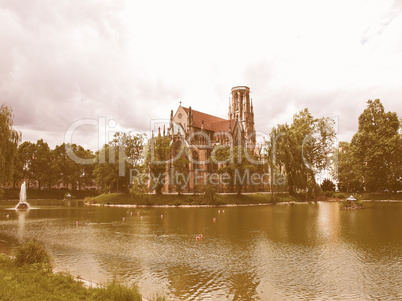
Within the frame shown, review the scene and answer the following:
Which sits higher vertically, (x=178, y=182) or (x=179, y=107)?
(x=179, y=107)

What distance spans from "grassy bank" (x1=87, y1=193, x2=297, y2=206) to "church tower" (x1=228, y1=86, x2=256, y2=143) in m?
36.7

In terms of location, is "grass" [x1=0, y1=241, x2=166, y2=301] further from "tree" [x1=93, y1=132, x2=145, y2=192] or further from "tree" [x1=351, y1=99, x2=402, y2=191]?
"tree" [x1=351, y1=99, x2=402, y2=191]

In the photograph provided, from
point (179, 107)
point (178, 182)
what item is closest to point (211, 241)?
point (178, 182)

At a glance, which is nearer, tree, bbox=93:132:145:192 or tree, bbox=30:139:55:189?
tree, bbox=93:132:145:192

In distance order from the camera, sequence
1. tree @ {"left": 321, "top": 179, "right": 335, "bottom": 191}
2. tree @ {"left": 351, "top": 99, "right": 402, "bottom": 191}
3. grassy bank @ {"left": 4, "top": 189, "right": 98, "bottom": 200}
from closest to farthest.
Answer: tree @ {"left": 351, "top": 99, "right": 402, "bottom": 191}, grassy bank @ {"left": 4, "top": 189, "right": 98, "bottom": 200}, tree @ {"left": 321, "top": 179, "right": 335, "bottom": 191}

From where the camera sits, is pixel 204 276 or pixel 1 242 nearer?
pixel 204 276

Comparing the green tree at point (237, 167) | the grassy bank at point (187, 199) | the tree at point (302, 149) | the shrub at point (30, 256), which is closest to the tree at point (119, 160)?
the grassy bank at point (187, 199)

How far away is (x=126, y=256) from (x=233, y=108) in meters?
87.7

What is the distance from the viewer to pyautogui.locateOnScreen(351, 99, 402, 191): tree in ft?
209

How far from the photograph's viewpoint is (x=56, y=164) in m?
91.0

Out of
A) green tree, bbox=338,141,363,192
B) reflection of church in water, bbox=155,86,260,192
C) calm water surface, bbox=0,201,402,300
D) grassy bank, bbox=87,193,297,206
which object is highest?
reflection of church in water, bbox=155,86,260,192

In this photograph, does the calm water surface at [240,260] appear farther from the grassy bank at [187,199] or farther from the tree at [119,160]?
the tree at [119,160]

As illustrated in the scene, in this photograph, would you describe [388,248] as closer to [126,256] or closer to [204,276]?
[204,276]

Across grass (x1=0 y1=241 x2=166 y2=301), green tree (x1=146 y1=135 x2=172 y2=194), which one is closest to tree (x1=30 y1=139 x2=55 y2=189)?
green tree (x1=146 y1=135 x2=172 y2=194)
